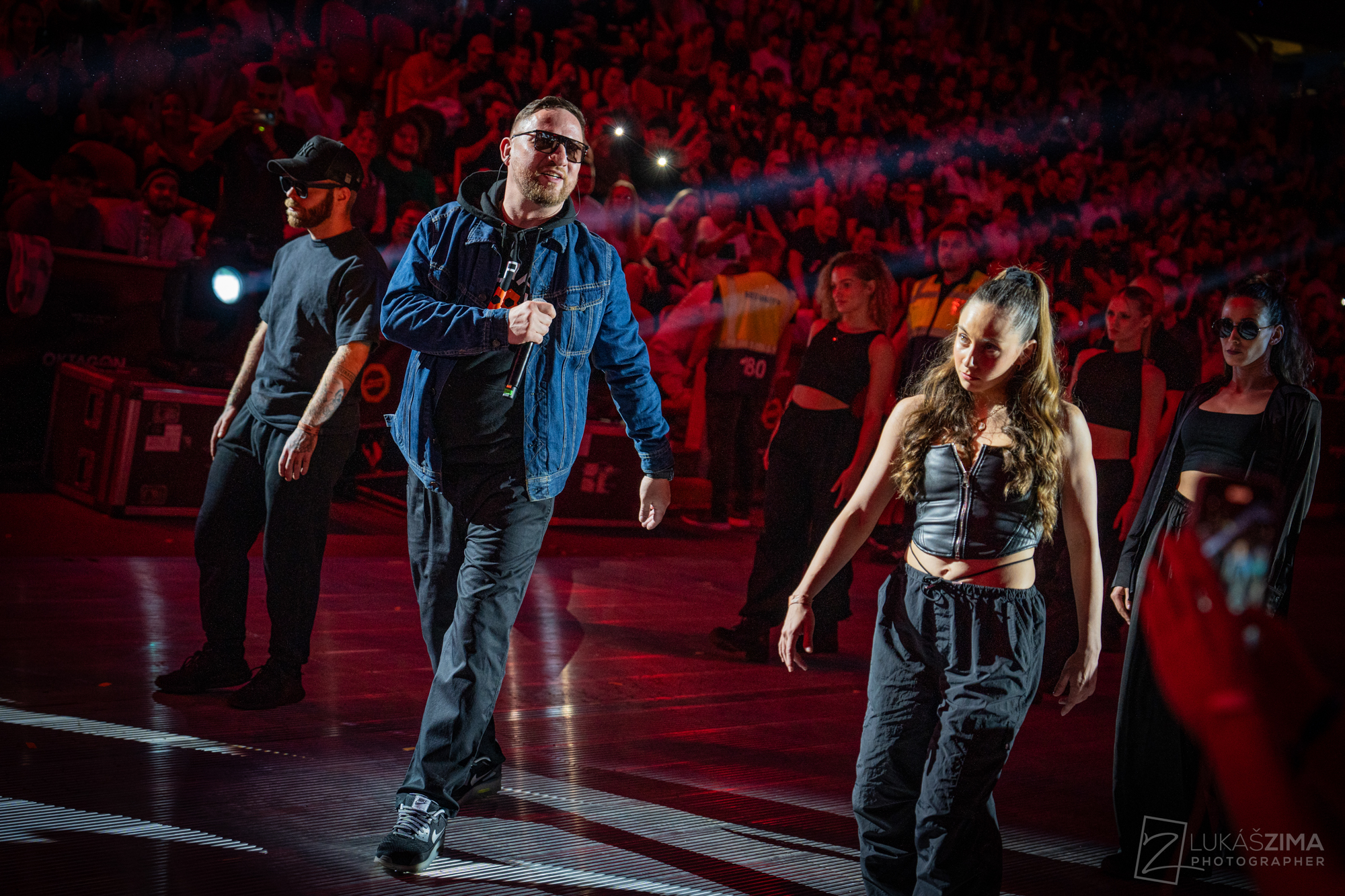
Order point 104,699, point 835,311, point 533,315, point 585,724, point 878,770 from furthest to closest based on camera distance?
A: 1. point 835,311
2. point 585,724
3. point 104,699
4. point 533,315
5. point 878,770

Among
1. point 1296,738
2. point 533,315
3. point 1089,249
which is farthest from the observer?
point 1089,249

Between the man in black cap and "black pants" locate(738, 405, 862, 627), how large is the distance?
7.35ft

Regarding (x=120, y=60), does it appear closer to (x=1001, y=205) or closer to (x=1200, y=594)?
(x=1200, y=594)

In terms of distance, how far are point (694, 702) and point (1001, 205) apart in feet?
42.3

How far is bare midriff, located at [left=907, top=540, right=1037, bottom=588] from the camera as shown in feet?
9.28

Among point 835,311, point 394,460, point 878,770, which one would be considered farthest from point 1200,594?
point 394,460

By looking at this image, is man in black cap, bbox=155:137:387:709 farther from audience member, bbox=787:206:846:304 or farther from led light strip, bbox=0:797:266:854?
audience member, bbox=787:206:846:304

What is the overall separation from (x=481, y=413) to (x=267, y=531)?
59.2 inches

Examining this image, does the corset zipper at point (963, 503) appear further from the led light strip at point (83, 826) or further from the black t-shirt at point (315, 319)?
the black t-shirt at point (315, 319)

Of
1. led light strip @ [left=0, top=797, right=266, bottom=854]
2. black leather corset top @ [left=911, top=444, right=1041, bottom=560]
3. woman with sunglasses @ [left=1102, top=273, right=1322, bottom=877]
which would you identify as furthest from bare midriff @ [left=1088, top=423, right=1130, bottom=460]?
led light strip @ [left=0, top=797, right=266, bottom=854]

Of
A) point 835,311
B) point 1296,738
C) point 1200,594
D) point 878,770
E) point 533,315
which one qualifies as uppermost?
point 835,311

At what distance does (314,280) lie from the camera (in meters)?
4.34

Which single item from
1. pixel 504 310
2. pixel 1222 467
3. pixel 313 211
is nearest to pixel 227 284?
pixel 313 211

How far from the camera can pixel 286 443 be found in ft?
13.9
